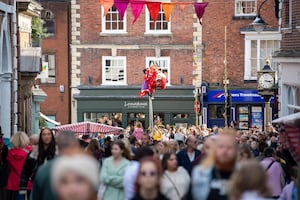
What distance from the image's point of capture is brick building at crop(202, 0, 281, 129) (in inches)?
1839

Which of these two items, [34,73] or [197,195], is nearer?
[197,195]

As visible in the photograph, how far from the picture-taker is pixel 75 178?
7332 mm

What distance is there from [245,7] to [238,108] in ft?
15.3

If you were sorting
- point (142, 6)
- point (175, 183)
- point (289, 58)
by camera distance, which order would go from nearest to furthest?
point (175, 183), point (289, 58), point (142, 6)

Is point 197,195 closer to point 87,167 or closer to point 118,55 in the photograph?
point 87,167

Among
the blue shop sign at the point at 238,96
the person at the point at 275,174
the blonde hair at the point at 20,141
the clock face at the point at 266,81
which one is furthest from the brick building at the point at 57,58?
the person at the point at 275,174

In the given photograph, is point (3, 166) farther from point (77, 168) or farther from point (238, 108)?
point (238, 108)

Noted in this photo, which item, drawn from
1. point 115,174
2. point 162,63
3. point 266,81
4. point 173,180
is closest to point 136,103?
point 162,63

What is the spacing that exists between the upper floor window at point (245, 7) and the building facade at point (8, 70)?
21.0 m

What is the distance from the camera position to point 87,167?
7.43 metres

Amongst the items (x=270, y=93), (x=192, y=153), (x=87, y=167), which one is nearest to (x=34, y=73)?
(x=270, y=93)

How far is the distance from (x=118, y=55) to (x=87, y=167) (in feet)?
134

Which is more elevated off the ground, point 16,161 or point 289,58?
point 289,58

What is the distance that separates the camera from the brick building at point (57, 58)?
47.8 meters
